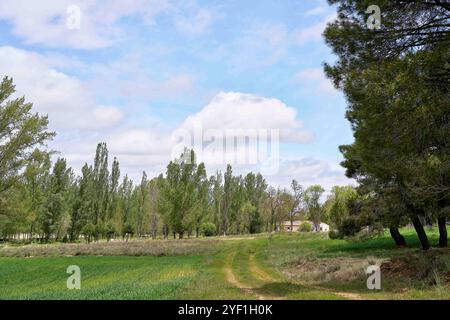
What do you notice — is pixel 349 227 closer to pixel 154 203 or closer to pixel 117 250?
pixel 117 250

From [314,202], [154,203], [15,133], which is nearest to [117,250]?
[15,133]

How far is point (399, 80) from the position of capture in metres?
13.1

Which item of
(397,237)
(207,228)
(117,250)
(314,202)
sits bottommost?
(117,250)

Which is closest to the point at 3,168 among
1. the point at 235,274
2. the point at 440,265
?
the point at 235,274

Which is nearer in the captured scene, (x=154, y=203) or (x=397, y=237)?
(x=397, y=237)

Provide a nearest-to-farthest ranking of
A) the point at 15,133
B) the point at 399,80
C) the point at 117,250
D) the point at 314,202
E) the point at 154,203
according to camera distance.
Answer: the point at 399,80 → the point at 15,133 → the point at 117,250 → the point at 154,203 → the point at 314,202

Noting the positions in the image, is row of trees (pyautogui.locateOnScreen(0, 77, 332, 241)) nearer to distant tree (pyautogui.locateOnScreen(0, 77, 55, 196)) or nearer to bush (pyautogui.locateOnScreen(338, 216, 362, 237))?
distant tree (pyautogui.locateOnScreen(0, 77, 55, 196))

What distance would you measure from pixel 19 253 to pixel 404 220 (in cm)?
4498

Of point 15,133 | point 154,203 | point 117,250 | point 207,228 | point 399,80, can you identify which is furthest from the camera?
point 154,203

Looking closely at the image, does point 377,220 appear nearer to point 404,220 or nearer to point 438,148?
point 404,220

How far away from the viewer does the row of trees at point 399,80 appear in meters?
13.6

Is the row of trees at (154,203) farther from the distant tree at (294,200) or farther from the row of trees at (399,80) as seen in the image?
the row of trees at (399,80)

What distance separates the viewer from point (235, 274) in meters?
22.8

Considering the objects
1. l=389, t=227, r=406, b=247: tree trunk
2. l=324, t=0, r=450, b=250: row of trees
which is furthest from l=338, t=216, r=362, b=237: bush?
l=324, t=0, r=450, b=250: row of trees
